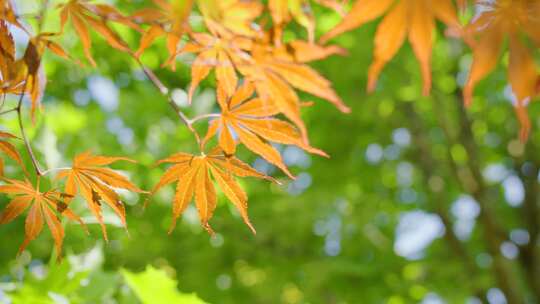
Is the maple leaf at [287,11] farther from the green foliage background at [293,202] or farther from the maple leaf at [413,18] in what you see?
the green foliage background at [293,202]

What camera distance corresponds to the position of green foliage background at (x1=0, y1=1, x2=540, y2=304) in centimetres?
238

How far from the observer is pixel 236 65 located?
67 centimetres

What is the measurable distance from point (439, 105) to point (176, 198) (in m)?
2.49

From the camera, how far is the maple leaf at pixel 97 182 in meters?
0.71

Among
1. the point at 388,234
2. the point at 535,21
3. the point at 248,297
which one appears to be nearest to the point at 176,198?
the point at 535,21

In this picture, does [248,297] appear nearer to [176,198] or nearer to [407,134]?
[407,134]

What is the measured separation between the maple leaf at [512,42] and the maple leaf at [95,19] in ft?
1.20

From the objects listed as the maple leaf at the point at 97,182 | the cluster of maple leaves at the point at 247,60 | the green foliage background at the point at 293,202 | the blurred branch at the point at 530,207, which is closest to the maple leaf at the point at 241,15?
the cluster of maple leaves at the point at 247,60

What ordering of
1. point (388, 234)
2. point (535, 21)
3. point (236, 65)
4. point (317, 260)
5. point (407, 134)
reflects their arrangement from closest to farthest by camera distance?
point (535, 21) → point (236, 65) → point (317, 260) → point (388, 234) → point (407, 134)

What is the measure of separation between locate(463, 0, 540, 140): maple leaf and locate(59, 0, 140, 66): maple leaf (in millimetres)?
365

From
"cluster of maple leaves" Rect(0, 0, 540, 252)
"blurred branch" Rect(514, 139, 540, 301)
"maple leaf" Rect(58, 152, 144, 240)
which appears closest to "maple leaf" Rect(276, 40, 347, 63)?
"cluster of maple leaves" Rect(0, 0, 540, 252)

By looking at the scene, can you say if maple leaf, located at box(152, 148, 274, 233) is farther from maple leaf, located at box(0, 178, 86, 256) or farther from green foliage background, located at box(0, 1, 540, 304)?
green foliage background, located at box(0, 1, 540, 304)

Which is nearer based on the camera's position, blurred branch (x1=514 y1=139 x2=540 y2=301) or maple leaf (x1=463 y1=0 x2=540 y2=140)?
maple leaf (x1=463 y1=0 x2=540 y2=140)

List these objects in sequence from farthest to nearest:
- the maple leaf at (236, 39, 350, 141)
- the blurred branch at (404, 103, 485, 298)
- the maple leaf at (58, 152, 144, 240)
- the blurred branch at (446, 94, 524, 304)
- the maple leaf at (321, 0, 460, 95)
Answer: the blurred branch at (404, 103, 485, 298)
the blurred branch at (446, 94, 524, 304)
the maple leaf at (58, 152, 144, 240)
the maple leaf at (236, 39, 350, 141)
the maple leaf at (321, 0, 460, 95)
